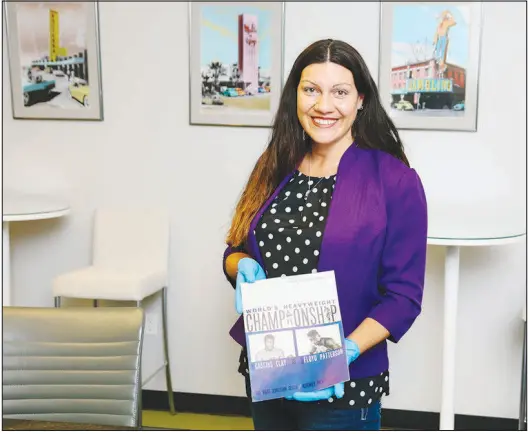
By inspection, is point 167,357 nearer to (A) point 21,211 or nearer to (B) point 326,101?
(A) point 21,211

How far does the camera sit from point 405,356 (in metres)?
3.35

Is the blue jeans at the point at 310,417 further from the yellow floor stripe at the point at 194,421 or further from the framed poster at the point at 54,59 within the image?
the framed poster at the point at 54,59

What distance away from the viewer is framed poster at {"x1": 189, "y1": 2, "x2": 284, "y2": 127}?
3305 mm

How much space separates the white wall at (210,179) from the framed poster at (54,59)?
2.5 inches

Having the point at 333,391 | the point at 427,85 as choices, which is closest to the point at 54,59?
the point at 427,85

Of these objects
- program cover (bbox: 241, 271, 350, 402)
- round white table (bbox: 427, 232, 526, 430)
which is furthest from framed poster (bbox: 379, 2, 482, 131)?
program cover (bbox: 241, 271, 350, 402)

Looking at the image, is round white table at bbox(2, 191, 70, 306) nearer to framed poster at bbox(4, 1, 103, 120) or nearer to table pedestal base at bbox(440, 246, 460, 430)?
framed poster at bbox(4, 1, 103, 120)

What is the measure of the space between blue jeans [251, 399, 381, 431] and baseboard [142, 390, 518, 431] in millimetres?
1951

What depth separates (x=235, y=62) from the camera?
3.36 meters

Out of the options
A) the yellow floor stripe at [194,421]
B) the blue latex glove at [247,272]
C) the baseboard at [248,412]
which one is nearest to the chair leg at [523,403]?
the baseboard at [248,412]

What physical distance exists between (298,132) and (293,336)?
0.57 meters

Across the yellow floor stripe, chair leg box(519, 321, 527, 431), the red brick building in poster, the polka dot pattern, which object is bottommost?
the yellow floor stripe

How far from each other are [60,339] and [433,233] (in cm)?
154

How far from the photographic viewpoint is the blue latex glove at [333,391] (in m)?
1.36
